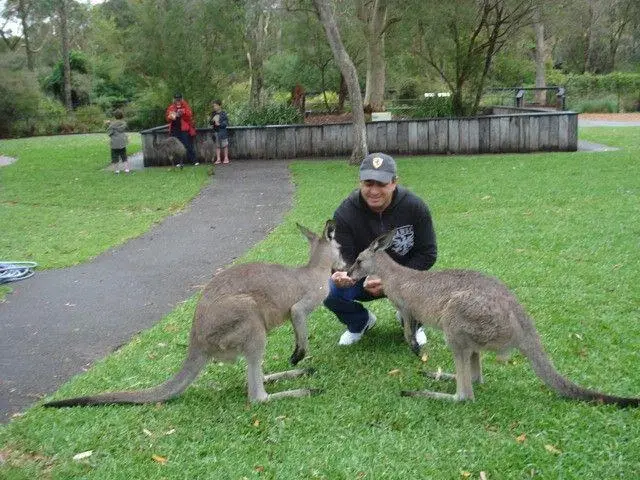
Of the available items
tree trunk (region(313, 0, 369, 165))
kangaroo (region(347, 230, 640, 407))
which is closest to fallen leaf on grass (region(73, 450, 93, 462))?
kangaroo (region(347, 230, 640, 407))

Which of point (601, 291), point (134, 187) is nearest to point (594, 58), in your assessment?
point (134, 187)

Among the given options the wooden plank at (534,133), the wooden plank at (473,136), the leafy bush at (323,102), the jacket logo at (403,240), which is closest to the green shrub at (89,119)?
the leafy bush at (323,102)

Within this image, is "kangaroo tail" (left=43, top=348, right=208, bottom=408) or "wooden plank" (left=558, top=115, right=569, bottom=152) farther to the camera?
"wooden plank" (left=558, top=115, right=569, bottom=152)

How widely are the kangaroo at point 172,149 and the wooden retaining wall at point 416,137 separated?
0.49m

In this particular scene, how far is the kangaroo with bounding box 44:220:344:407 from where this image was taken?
12.9 ft

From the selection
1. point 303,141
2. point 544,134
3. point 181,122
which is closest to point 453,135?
point 544,134

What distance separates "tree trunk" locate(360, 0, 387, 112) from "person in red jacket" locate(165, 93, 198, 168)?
22.9 feet

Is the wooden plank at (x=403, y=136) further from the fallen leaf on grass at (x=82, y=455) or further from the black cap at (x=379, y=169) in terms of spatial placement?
the fallen leaf on grass at (x=82, y=455)

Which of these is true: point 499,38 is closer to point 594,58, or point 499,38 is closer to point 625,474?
point 625,474

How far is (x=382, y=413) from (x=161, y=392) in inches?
50.9

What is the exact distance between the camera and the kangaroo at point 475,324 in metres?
3.72

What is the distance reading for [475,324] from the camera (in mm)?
3729

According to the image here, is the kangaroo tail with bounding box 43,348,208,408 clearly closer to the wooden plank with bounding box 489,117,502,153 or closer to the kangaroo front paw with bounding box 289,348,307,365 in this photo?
the kangaroo front paw with bounding box 289,348,307,365

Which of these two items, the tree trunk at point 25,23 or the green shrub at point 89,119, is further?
the tree trunk at point 25,23
